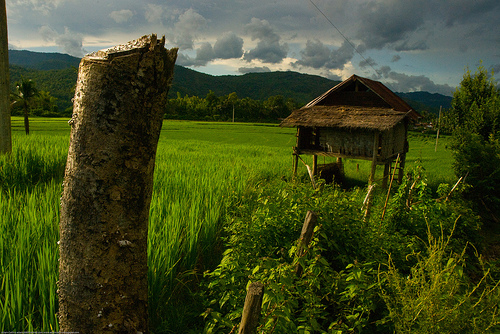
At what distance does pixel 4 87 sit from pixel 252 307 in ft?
28.9

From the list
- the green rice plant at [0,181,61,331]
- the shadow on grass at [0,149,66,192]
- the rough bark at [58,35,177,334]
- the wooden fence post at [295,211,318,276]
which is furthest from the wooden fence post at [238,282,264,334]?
the shadow on grass at [0,149,66,192]

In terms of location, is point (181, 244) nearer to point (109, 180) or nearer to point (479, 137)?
point (109, 180)

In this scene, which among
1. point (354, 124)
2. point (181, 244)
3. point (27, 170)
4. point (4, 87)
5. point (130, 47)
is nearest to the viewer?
point (130, 47)

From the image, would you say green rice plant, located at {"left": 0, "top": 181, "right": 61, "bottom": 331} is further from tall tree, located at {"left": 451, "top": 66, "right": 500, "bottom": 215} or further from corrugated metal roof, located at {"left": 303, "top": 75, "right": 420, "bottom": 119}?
tall tree, located at {"left": 451, "top": 66, "right": 500, "bottom": 215}

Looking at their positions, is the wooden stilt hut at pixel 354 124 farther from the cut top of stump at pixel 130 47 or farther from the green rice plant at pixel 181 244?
the cut top of stump at pixel 130 47

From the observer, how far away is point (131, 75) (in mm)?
1244

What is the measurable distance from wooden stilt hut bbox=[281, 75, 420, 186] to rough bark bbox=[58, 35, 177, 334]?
9665mm

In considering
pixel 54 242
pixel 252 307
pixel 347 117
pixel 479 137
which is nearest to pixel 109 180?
pixel 252 307

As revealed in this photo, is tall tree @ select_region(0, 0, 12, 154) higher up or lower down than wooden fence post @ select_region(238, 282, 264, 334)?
higher up

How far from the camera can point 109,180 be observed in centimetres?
127

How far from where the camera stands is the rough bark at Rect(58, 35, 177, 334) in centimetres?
125

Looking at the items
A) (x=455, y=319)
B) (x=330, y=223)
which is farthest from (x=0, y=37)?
(x=455, y=319)

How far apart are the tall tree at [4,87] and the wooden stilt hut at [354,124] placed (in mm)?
8803

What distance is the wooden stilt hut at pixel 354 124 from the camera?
10516 millimetres
